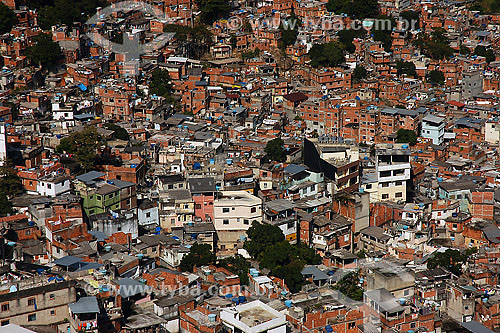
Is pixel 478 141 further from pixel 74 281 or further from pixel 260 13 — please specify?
pixel 74 281

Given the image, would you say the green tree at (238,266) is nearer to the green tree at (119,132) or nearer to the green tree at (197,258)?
the green tree at (197,258)

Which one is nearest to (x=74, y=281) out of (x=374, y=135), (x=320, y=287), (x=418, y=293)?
(x=320, y=287)

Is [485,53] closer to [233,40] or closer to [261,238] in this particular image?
[233,40]

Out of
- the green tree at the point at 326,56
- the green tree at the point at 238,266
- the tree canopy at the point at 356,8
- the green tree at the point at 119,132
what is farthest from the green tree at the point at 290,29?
the green tree at the point at 238,266

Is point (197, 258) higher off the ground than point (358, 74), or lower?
lower

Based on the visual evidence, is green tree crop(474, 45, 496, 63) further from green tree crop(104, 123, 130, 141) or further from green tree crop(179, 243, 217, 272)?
green tree crop(179, 243, 217, 272)

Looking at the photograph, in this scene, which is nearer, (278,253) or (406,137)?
(278,253)

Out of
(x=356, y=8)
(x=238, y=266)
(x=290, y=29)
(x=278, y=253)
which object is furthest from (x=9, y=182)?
(x=356, y=8)
